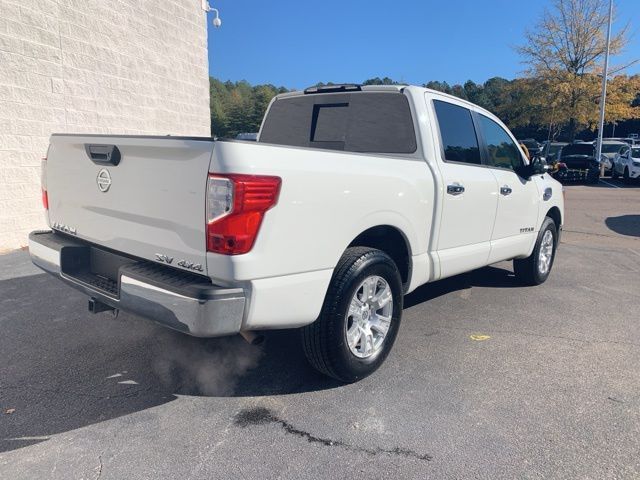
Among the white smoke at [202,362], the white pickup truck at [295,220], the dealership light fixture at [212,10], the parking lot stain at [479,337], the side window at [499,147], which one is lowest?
the white smoke at [202,362]

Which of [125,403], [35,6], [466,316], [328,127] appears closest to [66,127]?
[35,6]

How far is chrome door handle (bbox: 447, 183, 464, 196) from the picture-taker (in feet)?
13.0

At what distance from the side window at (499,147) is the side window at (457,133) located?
0.28 m

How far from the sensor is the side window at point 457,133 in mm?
4168

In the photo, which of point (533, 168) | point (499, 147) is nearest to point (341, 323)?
point (499, 147)

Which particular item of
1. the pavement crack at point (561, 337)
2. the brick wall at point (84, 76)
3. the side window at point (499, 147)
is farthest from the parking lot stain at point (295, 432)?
the brick wall at point (84, 76)

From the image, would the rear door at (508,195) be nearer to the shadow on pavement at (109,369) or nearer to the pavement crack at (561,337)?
the pavement crack at (561,337)

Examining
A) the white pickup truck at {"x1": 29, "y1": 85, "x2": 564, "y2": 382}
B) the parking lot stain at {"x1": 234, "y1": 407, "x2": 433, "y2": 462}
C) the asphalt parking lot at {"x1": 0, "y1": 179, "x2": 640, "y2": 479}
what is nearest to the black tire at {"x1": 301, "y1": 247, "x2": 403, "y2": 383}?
the white pickup truck at {"x1": 29, "y1": 85, "x2": 564, "y2": 382}

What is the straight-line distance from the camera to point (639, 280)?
6.30 m

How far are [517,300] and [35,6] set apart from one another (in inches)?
289

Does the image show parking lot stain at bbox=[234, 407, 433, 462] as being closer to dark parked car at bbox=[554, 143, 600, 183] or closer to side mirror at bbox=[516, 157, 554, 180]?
side mirror at bbox=[516, 157, 554, 180]

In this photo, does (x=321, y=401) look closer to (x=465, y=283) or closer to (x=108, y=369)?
(x=108, y=369)

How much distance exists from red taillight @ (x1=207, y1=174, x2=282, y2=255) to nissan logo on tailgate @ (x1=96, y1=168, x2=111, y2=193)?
0.90 meters

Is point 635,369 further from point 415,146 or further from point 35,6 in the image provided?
point 35,6
